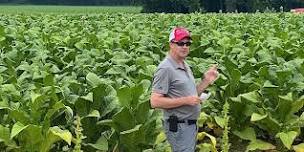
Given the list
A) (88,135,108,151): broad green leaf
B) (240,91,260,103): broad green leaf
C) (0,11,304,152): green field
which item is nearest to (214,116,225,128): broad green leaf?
(0,11,304,152): green field

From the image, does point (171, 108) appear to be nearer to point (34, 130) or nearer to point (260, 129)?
point (34, 130)

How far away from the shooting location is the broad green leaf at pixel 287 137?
7242 millimetres

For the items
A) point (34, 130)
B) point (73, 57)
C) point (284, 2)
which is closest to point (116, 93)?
point (34, 130)

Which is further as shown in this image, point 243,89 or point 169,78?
point 243,89

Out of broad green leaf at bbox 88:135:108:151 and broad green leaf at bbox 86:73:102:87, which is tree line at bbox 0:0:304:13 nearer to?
broad green leaf at bbox 86:73:102:87

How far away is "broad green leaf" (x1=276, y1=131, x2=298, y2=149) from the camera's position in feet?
23.8

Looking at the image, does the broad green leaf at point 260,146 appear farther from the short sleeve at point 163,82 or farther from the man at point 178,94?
the short sleeve at point 163,82

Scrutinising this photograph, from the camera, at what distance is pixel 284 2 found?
Answer: 6688 cm

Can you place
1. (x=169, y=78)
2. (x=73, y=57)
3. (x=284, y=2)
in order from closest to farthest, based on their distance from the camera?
(x=169, y=78), (x=73, y=57), (x=284, y=2)

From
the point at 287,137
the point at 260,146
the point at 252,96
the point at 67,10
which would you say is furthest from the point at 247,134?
the point at 67,10

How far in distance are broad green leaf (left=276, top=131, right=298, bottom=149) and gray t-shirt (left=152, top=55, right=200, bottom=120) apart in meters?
1.78

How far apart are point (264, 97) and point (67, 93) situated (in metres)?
2.27

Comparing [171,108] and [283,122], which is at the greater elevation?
[171,108]

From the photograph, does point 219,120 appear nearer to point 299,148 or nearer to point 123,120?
point 299,148
